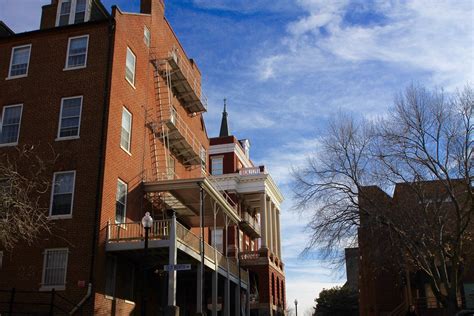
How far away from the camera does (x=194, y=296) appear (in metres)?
33.7

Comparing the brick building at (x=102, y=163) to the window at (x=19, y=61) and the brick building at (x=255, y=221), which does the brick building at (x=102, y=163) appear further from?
the brick building at (x=255, y=221)

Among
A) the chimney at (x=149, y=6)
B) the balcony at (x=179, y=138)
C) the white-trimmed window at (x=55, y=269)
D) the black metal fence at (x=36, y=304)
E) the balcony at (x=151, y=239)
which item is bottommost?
the black metal fence at (x=36, y=304)

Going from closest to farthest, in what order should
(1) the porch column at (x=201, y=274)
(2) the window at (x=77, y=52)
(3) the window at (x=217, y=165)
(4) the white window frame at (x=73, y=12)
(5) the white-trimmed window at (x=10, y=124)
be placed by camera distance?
(1) the porch column at (x=201, y=274) → (5) the white-trimmed window at (x=10, y=124) → (2) the window at (x=77, y=52) → (4) the white window frame at (x=73, y=12) → (3) the window at (x=217, y=165)

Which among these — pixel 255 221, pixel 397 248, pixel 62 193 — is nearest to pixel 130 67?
pixel 62 193

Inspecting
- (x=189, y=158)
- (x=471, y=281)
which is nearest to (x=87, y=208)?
(x=189, y=158)

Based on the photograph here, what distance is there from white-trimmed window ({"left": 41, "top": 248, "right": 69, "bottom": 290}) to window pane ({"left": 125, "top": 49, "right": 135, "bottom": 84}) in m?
9.47

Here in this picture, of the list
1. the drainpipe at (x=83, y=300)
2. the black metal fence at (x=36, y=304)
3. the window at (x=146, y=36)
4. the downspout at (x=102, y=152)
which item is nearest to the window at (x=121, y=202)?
the downspout at (x=102, y=152)

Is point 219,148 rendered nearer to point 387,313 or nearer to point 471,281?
point 387,313

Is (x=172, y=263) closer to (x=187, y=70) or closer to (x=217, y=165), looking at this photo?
(x=187, y=70)

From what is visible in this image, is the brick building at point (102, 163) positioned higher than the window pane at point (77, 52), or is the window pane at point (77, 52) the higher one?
the window pane at point (77, 52)

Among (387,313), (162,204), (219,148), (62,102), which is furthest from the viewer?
(219,148)

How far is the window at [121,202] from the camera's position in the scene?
24.2 m

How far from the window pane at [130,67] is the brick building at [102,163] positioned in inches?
2.3

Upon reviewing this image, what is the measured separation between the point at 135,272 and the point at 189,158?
1089 centimetres
